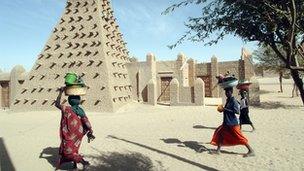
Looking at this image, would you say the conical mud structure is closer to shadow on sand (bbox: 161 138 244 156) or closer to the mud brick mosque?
the mud brick mosque

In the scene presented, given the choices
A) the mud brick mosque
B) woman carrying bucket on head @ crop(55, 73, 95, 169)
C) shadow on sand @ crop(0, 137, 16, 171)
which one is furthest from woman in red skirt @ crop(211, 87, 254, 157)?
the mud brick mosque

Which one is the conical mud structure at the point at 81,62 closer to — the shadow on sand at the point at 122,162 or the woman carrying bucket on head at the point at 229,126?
the shadow on sand at the point at 122,162

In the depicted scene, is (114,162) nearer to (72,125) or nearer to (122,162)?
(122,162)

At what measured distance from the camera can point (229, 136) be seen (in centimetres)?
964

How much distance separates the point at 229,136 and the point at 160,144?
101 inches

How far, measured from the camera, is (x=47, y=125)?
16406 mm

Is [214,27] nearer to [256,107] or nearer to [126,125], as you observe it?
[126,125]

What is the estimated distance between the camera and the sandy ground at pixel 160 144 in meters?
8.68

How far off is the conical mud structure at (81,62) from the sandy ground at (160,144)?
369cm

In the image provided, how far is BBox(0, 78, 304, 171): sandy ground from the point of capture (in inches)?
342

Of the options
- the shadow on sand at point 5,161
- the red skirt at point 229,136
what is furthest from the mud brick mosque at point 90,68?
the red skirt at point 229,136

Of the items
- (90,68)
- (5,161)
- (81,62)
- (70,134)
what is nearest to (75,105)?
(70,134)

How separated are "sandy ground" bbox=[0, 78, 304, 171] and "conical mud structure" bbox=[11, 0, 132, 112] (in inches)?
145

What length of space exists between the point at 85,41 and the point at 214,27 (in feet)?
54.8
